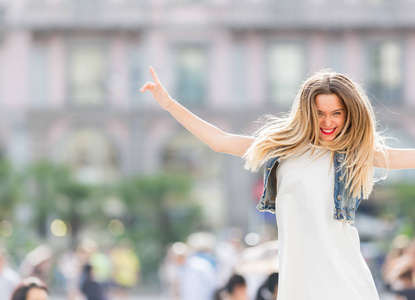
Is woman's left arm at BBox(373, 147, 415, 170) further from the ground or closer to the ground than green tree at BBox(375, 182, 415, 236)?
further from the ground

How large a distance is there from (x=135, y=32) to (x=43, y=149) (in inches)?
228

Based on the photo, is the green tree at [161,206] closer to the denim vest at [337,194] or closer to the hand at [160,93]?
the hand at [160,93]

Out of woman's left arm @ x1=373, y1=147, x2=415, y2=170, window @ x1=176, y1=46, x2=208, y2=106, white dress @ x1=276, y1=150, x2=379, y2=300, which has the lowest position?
white dress @ x1=276, y1=150, x2=379, y2=300

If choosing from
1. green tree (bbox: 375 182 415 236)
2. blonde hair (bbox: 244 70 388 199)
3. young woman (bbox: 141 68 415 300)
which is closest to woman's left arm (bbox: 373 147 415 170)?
young woman (bbox: 141 68 415 300)

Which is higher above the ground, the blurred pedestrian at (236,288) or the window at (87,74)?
the window at (87,74)

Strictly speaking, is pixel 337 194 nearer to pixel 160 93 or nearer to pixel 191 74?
pixel 160 93

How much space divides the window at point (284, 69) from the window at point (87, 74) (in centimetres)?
655

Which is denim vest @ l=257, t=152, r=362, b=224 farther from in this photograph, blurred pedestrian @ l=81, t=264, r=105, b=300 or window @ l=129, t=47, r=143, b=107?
window @ l=129, t=47, r=143, b=107

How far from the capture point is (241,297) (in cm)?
833

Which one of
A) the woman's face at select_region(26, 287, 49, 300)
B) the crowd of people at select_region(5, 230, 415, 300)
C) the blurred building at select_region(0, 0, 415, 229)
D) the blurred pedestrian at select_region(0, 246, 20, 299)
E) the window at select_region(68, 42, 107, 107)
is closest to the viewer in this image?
the woman's face at select_region(26, 287, 49, 300)

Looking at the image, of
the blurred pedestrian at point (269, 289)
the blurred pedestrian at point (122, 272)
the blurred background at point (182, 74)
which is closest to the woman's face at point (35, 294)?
the blurred pedestrian at point (269, 289)

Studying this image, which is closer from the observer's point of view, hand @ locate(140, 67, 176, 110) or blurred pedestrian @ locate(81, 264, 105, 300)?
hand @ locate(140, 67, 176, 110)

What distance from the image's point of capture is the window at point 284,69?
34.7m

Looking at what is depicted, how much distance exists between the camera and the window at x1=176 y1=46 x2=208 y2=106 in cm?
3447
